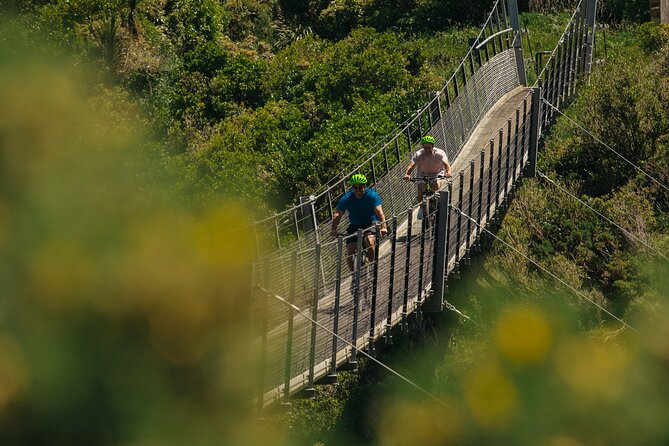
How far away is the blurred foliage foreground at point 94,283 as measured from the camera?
2.16 meters

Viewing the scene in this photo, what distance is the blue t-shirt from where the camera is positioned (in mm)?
9328

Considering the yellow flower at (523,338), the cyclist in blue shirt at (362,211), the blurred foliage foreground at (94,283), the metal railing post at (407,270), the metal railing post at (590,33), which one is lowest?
the metal railing post at (590,33)

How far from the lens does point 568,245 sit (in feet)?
49.8

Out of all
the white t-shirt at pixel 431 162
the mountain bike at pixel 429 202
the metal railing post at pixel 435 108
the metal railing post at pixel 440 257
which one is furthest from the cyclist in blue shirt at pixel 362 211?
the metal railing post at pixel 435 108

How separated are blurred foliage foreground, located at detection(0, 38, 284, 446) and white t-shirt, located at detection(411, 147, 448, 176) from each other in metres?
8.62

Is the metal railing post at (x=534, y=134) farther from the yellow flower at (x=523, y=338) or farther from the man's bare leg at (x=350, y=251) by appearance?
the yellow flower at (x=523, y=338)

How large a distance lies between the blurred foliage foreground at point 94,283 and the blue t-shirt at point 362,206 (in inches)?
272

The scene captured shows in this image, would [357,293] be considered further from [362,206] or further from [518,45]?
[518,45]

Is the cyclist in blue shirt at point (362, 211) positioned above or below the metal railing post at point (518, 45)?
above

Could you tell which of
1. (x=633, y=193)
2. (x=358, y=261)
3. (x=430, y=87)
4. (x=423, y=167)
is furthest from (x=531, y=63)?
(x=358, y=261)

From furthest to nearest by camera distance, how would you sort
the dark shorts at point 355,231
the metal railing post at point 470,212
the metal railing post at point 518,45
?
the metal railing post at point 518,45 < the metal railing post at point 470,212 < the dark shorts at point 355,231

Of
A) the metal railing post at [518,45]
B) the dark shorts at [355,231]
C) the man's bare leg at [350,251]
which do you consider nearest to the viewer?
the dark shorts at [355,231]

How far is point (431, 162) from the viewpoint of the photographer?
10977mm

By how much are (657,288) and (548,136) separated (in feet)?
53.3
